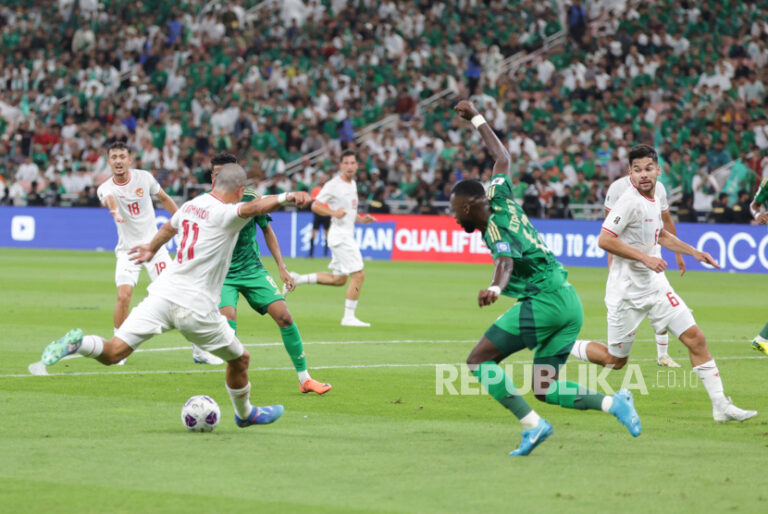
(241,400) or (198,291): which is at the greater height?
(198,291)

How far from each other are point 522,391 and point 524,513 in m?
4.86

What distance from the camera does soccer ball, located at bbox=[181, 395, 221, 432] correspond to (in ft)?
28.5

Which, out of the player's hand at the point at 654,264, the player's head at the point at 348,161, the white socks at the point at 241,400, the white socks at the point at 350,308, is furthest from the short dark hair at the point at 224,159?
the white socks at the point at 350,308

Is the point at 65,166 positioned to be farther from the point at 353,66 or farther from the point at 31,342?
the point at 31,342

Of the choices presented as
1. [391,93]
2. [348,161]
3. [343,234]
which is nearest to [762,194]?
[348,161]

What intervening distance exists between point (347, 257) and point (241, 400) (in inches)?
363

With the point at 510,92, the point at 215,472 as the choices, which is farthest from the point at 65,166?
the point at 215,472

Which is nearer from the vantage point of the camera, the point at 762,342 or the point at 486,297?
the point at 486,297

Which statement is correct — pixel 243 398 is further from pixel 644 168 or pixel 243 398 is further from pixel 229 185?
pixel 644 168

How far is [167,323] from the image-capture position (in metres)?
8.47

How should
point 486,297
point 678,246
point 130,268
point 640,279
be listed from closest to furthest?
point 486,297, point 640,279, point 678,246, point 130,268

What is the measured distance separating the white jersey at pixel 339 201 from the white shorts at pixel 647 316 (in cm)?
824

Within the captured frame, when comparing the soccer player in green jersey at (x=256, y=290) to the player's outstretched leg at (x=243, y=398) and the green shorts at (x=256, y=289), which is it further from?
the player's outstretched leg at (x=243, y=398)

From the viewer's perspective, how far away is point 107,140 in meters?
39.4
